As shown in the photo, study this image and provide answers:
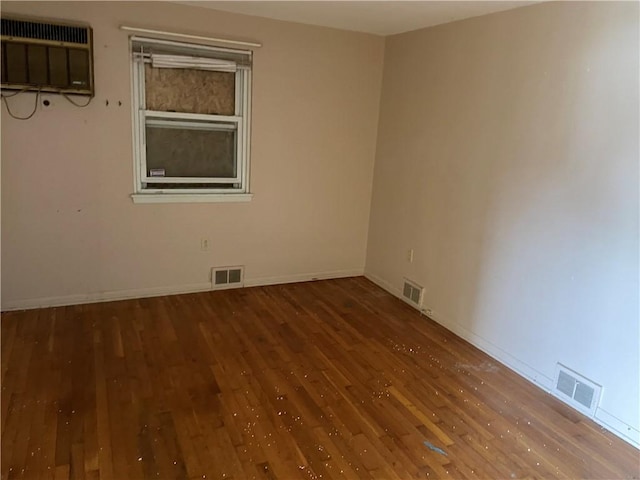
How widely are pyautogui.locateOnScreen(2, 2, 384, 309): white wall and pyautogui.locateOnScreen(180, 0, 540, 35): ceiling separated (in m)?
0.18

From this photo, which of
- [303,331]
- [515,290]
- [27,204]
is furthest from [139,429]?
[515,290]

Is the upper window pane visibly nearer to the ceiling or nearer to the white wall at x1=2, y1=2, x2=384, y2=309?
the white wall at x1=2, y1=2, x2=384, y2=309

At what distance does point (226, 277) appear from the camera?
4.08 m

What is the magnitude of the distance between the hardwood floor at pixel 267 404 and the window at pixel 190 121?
3.40ft

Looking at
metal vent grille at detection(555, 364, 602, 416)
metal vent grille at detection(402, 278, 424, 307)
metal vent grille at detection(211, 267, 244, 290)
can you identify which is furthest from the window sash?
metal vent grille at detection(555, 364, 602, 416)

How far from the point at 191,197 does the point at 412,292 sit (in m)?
1.98

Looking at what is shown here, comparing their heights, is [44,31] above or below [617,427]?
above

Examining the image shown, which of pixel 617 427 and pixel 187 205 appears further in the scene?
pixel 187 205

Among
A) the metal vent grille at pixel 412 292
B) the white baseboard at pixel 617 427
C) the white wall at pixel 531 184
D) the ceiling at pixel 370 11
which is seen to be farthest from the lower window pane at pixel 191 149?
the white baseboard at pixel 617 427

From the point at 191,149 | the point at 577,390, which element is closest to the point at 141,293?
the point at 191,149

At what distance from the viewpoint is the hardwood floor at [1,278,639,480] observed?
2.07 m

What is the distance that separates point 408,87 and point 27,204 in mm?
3020

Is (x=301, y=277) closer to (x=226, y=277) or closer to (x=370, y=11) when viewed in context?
(x=226, y=277)

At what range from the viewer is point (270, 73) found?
12.5 feet
